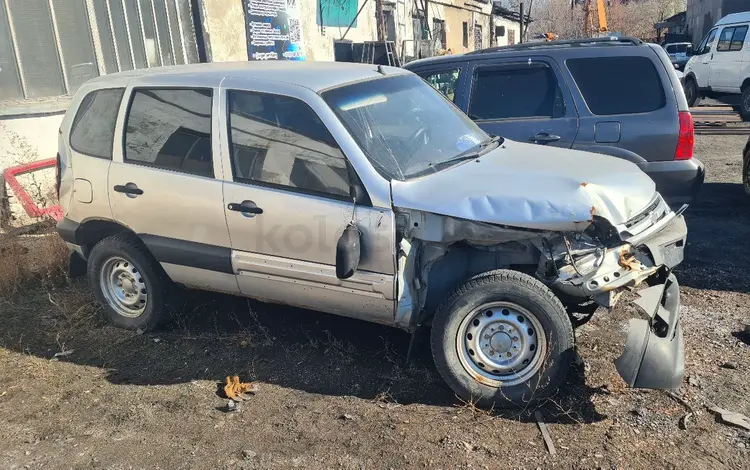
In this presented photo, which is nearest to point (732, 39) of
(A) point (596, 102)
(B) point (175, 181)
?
(A) point (596, 102)

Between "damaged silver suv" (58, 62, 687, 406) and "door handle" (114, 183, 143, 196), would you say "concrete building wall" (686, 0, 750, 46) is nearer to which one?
"damaged silver suv" (58, 62, 687, 406)

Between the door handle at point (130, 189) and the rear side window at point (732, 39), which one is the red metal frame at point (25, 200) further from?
the rear side window at point (732, 39)

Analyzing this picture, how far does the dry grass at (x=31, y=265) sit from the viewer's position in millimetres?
5762

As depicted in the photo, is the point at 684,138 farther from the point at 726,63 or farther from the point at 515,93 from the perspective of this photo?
the point at 726,63

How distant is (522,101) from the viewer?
5.87 meters

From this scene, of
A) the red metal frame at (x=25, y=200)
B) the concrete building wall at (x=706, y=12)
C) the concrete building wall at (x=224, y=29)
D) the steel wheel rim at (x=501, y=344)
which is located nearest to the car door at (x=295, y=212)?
the steel wheel rim at (x=501, y=344)

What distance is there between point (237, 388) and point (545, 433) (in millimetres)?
1863

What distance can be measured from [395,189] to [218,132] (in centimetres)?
133

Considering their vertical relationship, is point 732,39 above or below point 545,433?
above

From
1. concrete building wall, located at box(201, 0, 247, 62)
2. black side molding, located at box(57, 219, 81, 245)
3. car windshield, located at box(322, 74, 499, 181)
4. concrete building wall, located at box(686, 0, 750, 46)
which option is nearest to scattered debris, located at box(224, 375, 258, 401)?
car windshield, located at box(322, 74, 499, 181)

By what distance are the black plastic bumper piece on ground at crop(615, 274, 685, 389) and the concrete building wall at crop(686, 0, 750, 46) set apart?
3410 cm

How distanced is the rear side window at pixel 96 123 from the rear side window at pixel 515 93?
3.25m

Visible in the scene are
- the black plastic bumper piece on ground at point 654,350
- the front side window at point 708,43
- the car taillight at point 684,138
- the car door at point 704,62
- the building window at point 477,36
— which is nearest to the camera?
the black plastic bumper piece on ground at point 654,350

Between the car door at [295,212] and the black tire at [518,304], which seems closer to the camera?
the black tire at [518,304]
